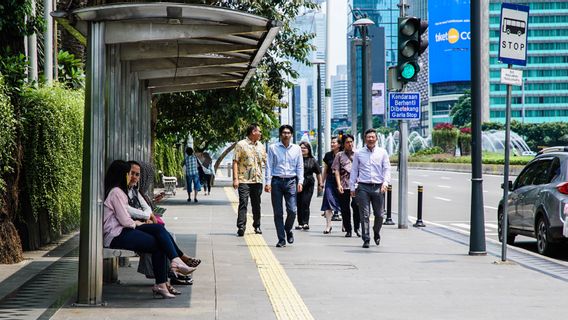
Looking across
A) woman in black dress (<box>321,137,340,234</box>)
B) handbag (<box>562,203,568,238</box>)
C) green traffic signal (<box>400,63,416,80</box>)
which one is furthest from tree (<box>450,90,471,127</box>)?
handbag (<box>562,203,568,238</box>)

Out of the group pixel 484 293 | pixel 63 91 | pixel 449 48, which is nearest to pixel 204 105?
pixel 63 91

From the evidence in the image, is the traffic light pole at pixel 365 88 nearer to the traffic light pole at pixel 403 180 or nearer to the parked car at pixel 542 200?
the traffic light pole at pixel 403 180

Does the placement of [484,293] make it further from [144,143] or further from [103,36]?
[144,143]

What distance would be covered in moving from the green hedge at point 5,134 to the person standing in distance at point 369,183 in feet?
18.4

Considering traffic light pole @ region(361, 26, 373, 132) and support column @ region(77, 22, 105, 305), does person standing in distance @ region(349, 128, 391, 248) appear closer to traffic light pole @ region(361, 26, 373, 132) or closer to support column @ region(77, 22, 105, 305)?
support column @ region(77, 22, 105, 305)

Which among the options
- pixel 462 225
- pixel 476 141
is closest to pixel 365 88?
pixel 462 225

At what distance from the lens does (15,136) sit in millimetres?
13086

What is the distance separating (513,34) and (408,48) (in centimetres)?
435

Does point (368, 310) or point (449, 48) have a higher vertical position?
point (449, 48)

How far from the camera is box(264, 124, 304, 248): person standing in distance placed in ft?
52.9

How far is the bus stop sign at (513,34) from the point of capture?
13703mm

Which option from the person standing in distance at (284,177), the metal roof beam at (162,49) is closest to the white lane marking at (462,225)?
the person standing in distance at (284,177)

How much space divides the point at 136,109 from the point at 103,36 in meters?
4.02

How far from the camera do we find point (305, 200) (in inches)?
793
